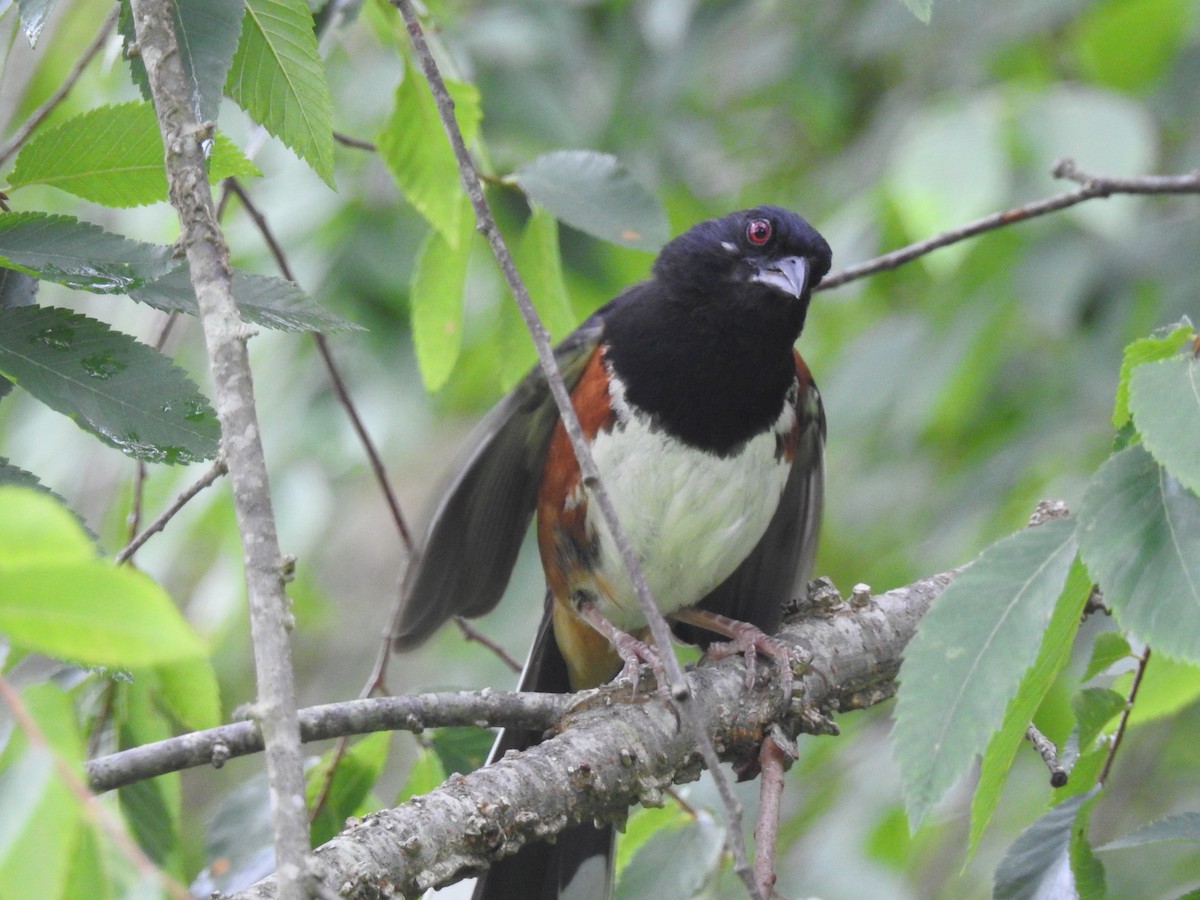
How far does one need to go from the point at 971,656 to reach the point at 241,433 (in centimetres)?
89

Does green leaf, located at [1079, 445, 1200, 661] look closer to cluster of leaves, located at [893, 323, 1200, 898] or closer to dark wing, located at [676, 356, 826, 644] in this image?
cluster of leaves, located at [893, 323, 1200, 898]

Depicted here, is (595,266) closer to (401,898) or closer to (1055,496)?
(1055,496)

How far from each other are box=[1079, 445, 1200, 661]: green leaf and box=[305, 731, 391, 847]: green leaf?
1463 millimetres

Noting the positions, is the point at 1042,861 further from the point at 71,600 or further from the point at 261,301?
the point at 71,600

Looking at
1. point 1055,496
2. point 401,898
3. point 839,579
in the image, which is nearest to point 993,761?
point 401,898

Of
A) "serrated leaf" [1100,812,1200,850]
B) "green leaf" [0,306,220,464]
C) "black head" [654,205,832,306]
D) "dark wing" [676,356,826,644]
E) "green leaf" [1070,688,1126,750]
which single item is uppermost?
"green leaf" [0,306,220,464]

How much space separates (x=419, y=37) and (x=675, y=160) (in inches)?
166

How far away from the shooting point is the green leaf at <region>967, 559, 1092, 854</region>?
1675 mm

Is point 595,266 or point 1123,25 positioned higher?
point 1123,25

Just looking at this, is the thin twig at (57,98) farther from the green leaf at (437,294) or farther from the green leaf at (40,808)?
the green leaf at (40,808)

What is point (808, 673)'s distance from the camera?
2656mm

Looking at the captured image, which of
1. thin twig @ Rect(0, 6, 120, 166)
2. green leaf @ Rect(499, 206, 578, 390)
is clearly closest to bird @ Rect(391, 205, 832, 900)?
green leaf @ Rect(499, 206, 578, 390)

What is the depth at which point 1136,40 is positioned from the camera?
4578 millimetres

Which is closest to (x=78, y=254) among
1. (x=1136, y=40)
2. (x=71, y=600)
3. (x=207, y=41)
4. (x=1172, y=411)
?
(x=207, y=41)
